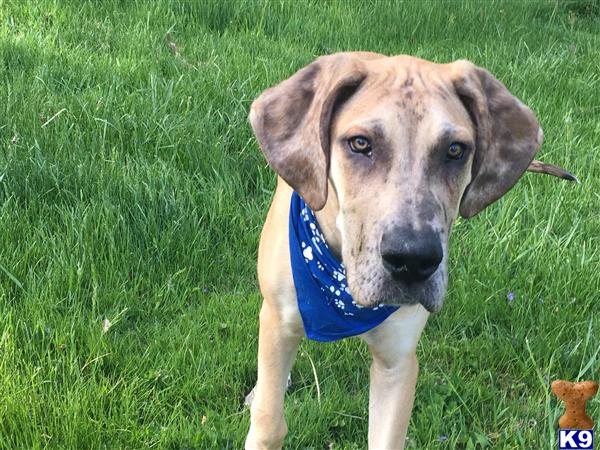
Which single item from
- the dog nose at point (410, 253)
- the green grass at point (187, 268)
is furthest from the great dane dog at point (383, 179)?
the green grass at point (187, 268)

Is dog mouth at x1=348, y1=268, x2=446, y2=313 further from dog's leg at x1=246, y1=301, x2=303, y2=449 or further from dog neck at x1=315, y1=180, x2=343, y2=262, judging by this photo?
dog's leg at x1=246, y1=301, x2=303, y2=449

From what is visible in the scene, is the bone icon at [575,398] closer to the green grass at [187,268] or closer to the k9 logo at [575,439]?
the k9 logo at [575,439]

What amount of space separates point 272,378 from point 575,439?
101 cm

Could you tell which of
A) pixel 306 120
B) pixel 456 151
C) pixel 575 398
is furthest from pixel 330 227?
pixel 575 398

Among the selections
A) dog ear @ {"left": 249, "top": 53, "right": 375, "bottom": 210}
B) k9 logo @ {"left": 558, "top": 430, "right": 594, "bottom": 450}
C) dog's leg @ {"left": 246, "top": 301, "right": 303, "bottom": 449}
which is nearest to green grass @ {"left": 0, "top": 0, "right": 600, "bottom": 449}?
dog's leg @ {"left": 246, "top": 301, "right": 303, "bottom": 449}

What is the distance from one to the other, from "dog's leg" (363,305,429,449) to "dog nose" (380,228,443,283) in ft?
1.75

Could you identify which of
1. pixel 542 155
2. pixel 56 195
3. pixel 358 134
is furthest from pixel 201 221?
pixel 542 155

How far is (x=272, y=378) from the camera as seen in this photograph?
2584mm

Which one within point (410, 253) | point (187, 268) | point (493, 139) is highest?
point (493, 139)

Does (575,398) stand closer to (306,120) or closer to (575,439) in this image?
(575,439)

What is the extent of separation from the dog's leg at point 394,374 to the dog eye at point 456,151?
0.57 metres

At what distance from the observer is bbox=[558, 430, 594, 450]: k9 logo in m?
1.93

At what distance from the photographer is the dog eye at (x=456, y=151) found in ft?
7.00

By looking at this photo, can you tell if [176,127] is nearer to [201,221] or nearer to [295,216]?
[201,221]
